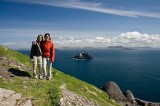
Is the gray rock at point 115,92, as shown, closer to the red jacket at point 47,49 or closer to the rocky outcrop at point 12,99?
the red jacket at point 47,49

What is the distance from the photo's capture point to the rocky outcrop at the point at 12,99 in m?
17.4

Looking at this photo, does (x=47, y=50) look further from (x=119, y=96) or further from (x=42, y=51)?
(x=119, y=96)

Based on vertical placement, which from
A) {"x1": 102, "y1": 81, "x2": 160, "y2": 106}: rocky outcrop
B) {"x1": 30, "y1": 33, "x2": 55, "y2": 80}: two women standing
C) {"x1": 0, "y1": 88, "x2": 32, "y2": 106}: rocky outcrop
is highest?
{"x1": 30, "y1": 33, "x2": 55, "y2": 80}: two women standing

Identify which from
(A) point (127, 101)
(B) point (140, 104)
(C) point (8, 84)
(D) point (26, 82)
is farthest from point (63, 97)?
(B) point (140, 104)

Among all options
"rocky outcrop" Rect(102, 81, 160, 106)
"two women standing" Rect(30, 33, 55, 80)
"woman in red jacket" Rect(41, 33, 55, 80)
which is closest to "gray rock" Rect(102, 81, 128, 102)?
"rocky outcrop" Rect(102, 81, 160, 106)

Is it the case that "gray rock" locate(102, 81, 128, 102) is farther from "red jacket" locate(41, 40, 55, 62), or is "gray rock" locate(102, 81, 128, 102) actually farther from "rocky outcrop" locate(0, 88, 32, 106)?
"rocky outcrop" locate(0, 88, 32, 106)

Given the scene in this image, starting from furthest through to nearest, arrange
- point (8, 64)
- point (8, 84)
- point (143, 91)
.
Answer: point (143, 91) → point (8, 64) → point (8, 84)

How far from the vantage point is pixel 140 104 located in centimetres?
4950

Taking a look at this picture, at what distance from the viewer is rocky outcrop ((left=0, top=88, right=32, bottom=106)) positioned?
17.4 meters

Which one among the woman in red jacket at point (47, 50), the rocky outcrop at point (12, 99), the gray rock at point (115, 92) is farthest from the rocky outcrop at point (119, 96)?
the rocky outcrop at point (12, 99)

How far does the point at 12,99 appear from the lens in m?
17.9

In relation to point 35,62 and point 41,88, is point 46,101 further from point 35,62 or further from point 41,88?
point 35,62

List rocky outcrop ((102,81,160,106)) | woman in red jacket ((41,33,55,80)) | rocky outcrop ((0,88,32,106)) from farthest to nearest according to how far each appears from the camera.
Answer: rocky outcrop ((102,81,160,106)), woman in red jacket ((41,33,55,80)), rocky outcrop ((0,88,32,106))

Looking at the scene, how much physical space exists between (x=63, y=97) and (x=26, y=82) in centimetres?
379
